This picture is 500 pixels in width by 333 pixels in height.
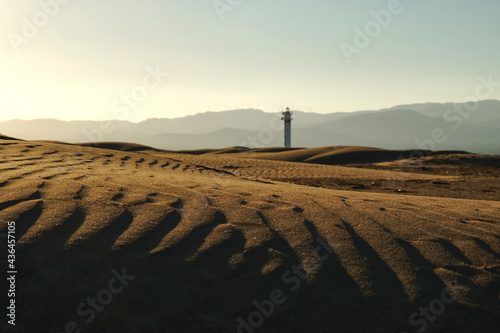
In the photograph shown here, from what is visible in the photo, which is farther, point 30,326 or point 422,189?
point 422,189

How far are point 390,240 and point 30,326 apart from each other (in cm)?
297

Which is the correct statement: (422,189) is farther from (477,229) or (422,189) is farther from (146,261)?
(146,261)

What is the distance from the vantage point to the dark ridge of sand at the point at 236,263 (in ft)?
7.64

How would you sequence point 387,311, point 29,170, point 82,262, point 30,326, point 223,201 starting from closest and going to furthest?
point 30,326 → point 387,311 → point 82,262 → point 223,201 → point 29,170

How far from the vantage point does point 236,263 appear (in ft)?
9.22

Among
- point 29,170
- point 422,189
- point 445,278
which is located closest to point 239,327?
point 445,278

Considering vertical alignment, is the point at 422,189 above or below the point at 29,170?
below

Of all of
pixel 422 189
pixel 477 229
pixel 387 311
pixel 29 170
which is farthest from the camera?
pixel 422 189

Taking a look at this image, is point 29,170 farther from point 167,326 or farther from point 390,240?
point 390,240

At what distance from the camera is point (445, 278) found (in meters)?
2.78

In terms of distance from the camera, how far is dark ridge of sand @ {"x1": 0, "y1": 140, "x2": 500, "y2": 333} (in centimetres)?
233

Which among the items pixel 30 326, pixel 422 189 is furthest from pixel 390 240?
pixel 422 189

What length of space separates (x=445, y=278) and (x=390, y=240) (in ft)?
2.06

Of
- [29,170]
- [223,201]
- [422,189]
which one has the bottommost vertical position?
[422,189]
